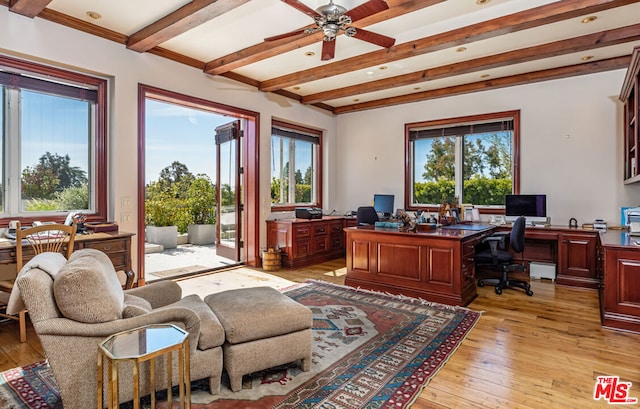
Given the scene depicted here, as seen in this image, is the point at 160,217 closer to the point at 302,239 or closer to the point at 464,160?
the point at 302,239

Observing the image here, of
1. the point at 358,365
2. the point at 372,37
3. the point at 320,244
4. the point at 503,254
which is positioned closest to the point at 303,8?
the point at 372,37

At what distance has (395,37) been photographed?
4246 mm

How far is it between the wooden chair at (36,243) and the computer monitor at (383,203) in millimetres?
4835

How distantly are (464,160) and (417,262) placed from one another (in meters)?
3.02

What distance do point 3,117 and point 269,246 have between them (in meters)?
3.81

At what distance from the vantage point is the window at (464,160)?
19.3ft

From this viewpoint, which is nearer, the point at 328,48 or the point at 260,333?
the point at 260,333

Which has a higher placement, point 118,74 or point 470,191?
point 118,74

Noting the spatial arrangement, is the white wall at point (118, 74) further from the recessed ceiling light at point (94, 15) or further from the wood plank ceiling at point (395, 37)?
the recessed ceiling light at point (94, 15)

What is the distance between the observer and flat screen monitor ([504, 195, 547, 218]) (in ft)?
17.2

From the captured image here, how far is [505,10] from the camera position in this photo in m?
3.55

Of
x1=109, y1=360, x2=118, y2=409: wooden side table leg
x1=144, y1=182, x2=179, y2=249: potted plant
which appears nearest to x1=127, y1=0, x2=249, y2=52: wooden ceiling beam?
x1=109, y1=360, x2=118, y2=409: wooden side table leg

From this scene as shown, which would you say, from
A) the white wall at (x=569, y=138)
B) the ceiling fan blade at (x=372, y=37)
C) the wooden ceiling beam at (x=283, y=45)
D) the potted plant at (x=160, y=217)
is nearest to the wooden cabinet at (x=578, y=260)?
the white wall at (x=569, y=138)

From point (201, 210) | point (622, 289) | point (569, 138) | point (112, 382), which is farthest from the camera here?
point (201, 210)
